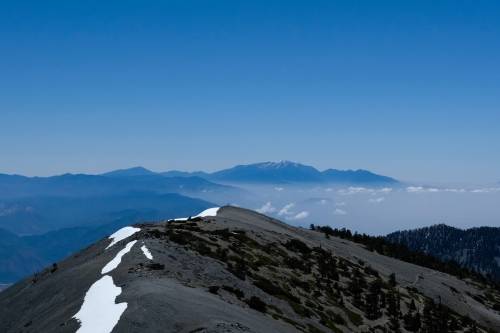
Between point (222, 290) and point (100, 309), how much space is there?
12331mm

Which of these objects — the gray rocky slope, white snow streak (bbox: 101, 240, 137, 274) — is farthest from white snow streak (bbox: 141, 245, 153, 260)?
white snow streak (bbox: 101, 240, 137, 274)

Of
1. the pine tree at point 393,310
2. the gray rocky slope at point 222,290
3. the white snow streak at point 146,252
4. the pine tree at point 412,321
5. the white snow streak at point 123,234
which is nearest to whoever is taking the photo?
the gray rocky slope at point 222,290

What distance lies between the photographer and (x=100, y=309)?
3256 cm

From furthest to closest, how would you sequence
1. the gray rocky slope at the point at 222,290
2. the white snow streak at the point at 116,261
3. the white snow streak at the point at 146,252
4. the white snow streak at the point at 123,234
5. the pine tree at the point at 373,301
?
the white snow streak at the point at 123,234 < the pine tree at the point at 373,301 < the white snow streak at the point at 146,252 < the white snow streak at the point at 116,261 < the gray rocky slope at the point at 222,290

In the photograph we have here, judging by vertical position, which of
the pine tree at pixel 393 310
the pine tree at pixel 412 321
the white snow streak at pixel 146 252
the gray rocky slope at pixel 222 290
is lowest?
the pine tree at pixel 412 321

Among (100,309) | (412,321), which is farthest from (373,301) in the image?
(100,309)

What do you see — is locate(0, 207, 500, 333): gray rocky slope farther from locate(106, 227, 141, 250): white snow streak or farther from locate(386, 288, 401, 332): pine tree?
locate(106, 227, 141, 250): white snow streak

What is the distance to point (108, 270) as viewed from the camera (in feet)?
143

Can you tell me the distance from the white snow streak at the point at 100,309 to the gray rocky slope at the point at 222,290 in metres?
0.24

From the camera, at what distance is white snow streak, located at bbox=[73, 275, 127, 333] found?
96.3 ft

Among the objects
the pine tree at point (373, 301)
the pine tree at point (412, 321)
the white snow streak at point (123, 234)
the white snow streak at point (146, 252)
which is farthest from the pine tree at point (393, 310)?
the white snow streak at point (123, 234)

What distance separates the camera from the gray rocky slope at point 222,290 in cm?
3173

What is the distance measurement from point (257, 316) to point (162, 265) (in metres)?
10.5

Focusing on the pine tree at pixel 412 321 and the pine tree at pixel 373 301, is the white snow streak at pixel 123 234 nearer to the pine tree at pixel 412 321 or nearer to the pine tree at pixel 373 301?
the pine tree at pixel 373 301
